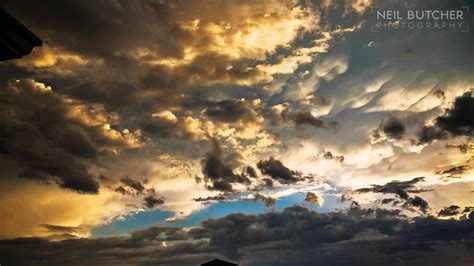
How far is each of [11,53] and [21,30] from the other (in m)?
0.20

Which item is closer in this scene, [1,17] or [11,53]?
[1,17]

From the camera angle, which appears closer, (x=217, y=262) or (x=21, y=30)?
(x=21, y=30)

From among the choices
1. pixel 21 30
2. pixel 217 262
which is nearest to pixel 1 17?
pixel 21 30

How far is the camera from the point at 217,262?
34188 mm

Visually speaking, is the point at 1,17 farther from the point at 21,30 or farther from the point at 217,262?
the point at 217,262

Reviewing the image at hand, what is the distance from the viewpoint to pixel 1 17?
8.66 ft

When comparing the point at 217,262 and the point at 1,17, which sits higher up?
the point at 1,17

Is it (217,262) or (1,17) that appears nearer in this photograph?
(1,17)

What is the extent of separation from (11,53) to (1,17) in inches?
11.8

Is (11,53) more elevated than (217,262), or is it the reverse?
(11,53)

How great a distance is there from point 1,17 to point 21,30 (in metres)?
0.16

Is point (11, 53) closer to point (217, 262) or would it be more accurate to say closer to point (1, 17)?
point (1, 17)

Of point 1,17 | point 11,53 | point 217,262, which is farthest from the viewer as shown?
point 217,262

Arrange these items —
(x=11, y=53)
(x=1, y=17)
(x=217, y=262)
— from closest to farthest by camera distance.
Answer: (x=1, y=17), (x=11, y=53), (x=217, y=262)
